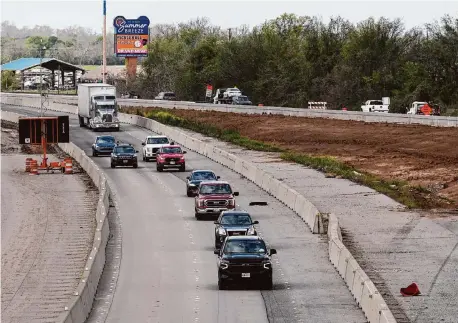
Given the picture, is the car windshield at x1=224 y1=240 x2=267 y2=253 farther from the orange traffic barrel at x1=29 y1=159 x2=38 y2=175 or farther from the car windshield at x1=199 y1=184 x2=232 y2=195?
the orange traffic barrel at x1=29 y1=159 x2=38 y2=175

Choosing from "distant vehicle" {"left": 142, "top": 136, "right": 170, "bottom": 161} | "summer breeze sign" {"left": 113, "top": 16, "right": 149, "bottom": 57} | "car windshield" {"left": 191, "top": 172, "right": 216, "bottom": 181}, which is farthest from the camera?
"summer breeze sign" {"left": 113, "top": 16, "right": 149, "bottom": 57}

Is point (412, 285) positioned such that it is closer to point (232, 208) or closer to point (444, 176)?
point (232, 208)

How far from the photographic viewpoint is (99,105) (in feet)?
367

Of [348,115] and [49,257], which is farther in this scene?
[348,115]

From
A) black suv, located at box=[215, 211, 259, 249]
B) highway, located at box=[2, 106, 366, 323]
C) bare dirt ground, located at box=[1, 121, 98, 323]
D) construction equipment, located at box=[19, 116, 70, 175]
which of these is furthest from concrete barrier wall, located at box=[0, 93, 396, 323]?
construction equipment, located at box=[19, 116, 70, 175]

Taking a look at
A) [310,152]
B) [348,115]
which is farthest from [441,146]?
[348,115]

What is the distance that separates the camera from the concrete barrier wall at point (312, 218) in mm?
31984

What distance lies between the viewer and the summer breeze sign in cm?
17475

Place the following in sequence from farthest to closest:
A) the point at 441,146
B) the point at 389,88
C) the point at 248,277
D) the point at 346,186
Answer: the point at 389,88 → the point at 441,146 → the point at 346,186 → the point at 248,277

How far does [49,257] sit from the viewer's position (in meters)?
49.9

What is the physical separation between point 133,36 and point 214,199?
121679 millimetres

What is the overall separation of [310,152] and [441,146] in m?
11.9

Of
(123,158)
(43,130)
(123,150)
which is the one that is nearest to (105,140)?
(43,130)

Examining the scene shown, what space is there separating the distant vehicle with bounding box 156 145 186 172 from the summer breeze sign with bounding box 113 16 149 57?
94217 mm
